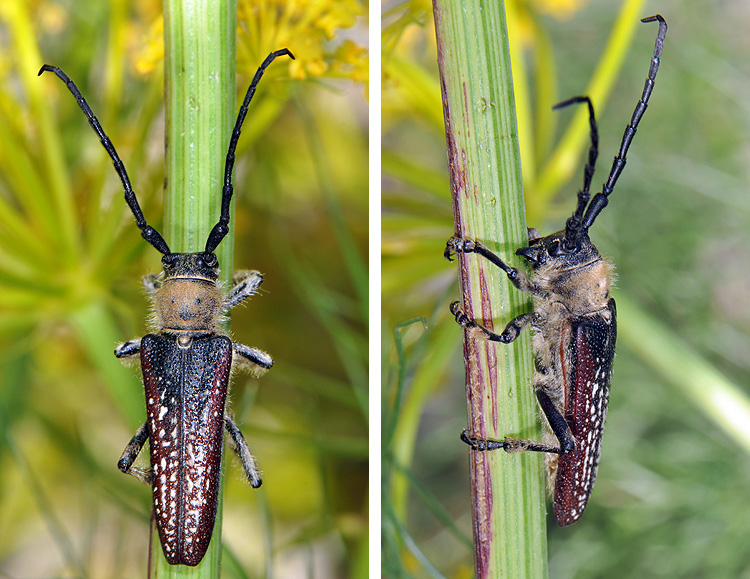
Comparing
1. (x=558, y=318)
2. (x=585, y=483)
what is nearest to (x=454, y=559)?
(x=585, y=483)

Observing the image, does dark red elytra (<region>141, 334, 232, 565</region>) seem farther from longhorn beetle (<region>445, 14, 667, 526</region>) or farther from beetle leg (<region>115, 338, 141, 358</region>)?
longhorn beetle (<region>445, 14, 667, 526</region>)

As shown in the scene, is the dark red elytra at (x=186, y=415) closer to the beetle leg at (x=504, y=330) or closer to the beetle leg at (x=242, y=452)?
the beetle leg at (x=242, y=452)

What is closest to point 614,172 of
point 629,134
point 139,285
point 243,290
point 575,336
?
point 629,134

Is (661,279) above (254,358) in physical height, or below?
above

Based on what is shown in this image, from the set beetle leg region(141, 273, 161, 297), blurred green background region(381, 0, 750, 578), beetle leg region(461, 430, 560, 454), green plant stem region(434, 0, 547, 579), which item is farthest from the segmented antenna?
beetle leg region(141, 273, 161, 297)

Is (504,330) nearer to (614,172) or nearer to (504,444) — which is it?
(504,444)

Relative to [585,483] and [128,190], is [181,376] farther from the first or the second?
[585,483]
